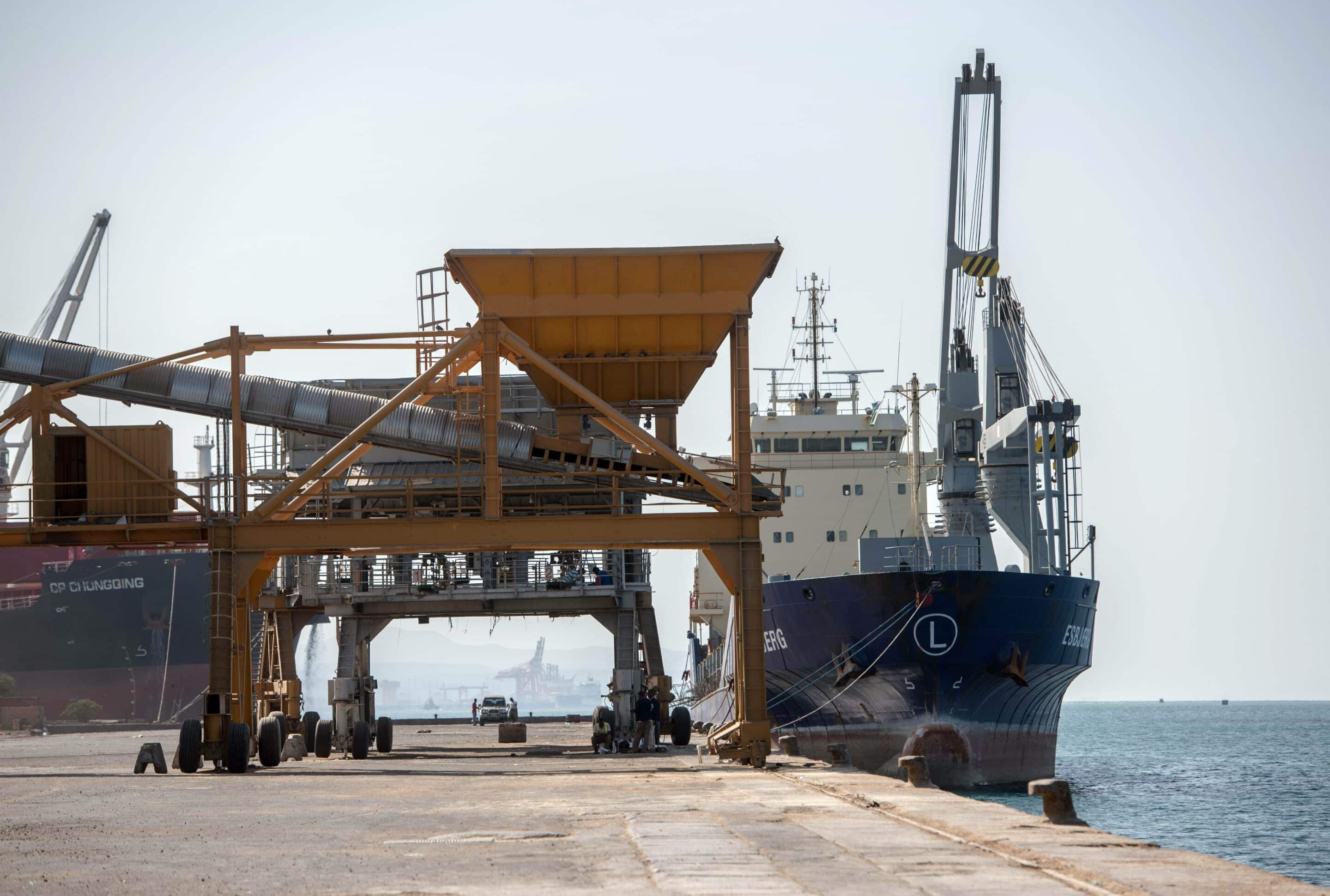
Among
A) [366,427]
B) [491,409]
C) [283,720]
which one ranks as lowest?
[283,720]

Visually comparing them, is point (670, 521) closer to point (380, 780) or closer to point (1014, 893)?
point (380, 780)

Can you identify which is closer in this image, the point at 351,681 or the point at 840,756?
the point at 840,756

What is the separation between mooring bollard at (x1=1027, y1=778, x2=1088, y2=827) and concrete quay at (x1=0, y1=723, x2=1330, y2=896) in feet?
1.01

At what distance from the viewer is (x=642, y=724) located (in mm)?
28719

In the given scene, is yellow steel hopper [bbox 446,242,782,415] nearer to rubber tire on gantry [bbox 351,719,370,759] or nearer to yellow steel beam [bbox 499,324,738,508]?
yellow steel beam [bbox 499,324,738,508]

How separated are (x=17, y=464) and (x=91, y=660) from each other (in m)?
24.8

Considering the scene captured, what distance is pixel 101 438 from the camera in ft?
82.3

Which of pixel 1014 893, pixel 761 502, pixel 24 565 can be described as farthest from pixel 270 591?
pixel 24 565

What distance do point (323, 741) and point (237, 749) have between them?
280 inches

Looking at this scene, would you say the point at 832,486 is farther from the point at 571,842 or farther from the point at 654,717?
the point at 571,842

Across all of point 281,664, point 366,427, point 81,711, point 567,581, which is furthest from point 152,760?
point 81,711

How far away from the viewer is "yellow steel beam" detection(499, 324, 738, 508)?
75.4 feet

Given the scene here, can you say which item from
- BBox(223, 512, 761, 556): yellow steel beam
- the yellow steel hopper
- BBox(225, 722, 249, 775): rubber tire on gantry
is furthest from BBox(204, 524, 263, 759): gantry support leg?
the yellow steel hopper

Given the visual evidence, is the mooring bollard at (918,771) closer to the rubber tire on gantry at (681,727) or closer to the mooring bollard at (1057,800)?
the mooring bollard at (1057,800)
